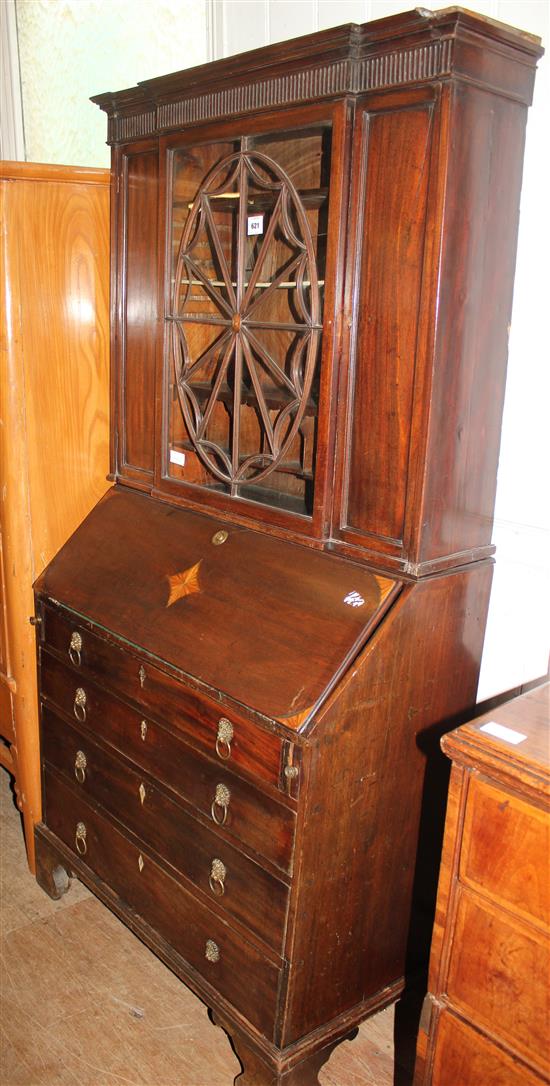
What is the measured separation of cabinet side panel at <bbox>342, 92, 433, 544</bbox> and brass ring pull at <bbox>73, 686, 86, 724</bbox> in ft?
3.05

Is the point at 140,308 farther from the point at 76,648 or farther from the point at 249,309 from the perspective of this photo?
the point at 76,648

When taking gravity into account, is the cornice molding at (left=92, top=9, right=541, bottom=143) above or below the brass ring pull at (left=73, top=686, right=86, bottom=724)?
above

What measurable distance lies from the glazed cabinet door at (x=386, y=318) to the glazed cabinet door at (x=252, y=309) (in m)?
0.05

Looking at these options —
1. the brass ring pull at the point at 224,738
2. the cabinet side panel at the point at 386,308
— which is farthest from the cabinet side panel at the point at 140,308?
the brass ring pull at the point at 224,738

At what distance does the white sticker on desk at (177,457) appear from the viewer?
2203mm

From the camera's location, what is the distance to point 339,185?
1611 mm

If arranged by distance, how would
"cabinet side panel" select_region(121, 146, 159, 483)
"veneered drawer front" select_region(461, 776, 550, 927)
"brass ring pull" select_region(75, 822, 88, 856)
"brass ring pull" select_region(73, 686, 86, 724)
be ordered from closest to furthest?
"veneered drawer front" select_region(461, 776, 550, 927) < "cabinet side panel" select_region(121, 146, 159, 483) < "brass ring pull" select_region(73, 686, 86, 724) < "brass ring pull" select_region(75, 822, 88, 856)

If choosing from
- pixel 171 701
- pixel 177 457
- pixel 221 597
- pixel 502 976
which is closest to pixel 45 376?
pixel 177 457

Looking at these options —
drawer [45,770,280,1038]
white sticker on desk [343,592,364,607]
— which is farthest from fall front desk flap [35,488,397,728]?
drawer [45,770,280,1038]

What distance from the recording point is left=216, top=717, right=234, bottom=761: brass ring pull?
5.72 feet

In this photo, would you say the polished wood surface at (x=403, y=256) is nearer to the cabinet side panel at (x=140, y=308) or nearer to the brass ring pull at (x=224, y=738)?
the cabinet side panel at (x=140, y=308)

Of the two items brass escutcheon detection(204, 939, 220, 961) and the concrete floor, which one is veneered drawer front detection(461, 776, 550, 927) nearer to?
brass escutcheon detection(204, 939, 220, 961)

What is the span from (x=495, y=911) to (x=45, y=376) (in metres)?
1.70

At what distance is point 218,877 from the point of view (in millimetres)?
1849
